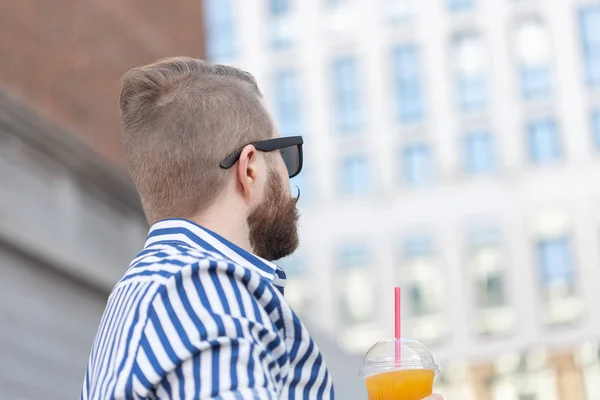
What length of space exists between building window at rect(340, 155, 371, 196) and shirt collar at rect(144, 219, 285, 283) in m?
31.6

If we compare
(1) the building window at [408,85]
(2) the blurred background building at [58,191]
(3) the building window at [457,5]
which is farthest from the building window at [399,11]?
(2) the blurred background building at [58,191]

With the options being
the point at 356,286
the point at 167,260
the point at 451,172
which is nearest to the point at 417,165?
the point at 451,172

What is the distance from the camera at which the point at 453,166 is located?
32.8m

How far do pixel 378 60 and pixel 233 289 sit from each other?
107ft

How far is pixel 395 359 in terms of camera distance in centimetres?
206

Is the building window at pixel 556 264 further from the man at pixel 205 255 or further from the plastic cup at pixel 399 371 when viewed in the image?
the man at pixel 205 255

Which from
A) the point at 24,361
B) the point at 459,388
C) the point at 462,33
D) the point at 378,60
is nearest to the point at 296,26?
the point at 378,60

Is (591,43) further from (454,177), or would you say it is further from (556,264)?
(556,264)

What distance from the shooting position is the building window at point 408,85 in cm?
3325

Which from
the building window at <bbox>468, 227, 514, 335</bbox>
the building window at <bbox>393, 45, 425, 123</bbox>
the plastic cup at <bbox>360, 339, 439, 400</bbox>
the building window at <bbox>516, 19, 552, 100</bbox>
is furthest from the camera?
the building window at <bbox>393, 45, 425, 123</bbox>

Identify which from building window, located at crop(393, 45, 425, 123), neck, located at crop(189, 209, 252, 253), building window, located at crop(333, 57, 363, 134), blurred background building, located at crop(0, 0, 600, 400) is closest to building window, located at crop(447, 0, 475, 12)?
blurred background building, located at crop(0, 0, 600, 400)

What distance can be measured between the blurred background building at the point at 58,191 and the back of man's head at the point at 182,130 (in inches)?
247

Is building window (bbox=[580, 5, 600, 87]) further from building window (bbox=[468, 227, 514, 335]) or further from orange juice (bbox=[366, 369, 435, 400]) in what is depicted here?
orange juice (bbox=[366, 369, 435, 400])

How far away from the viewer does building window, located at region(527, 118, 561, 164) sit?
31.9 metres
